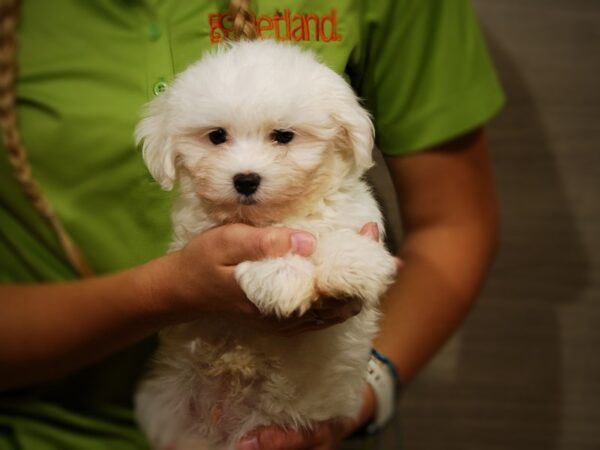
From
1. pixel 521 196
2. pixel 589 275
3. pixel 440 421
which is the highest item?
pixel 521 196

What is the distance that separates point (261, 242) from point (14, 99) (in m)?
0.21

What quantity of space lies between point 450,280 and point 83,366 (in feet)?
1.48

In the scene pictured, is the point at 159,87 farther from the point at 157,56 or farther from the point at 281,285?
the point at 281,285

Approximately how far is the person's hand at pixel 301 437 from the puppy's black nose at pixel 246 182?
0.24m

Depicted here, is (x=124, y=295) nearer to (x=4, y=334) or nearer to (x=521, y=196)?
(x=4, y=334)

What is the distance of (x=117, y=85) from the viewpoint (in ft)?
1.53

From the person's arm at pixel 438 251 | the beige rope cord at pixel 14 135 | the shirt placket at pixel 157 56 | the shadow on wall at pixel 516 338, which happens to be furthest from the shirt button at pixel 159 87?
the shadow on wall at pixel 516 338

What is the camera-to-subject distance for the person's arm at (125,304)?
495 mm

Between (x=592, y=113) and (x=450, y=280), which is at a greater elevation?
(x=592, y=113)

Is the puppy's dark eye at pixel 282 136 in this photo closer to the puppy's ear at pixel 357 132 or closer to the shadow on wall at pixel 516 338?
the puppy's ear at pixel 357 132

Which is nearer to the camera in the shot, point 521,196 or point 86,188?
point 86,188

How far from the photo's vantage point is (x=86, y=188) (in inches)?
19.6

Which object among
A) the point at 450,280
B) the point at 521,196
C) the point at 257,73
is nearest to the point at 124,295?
the point at 257,73

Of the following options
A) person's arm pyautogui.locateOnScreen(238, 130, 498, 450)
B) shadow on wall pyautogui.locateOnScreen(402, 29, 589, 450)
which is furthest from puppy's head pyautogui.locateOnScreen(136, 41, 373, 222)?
shadow on wall pyautogui.locateOnScreen(402, 29, 589, 450)
